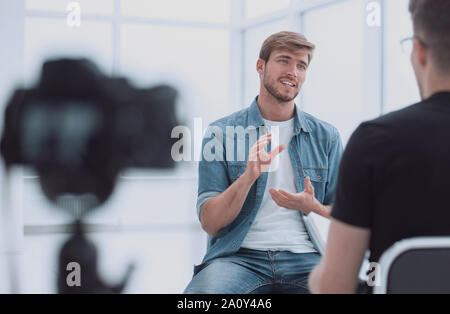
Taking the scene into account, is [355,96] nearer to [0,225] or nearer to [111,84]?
[111,84]

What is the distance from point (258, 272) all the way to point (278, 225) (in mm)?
168

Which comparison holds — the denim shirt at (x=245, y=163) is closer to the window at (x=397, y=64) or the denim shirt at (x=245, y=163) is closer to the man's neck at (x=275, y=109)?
the man's neck at (x=275, y=109)

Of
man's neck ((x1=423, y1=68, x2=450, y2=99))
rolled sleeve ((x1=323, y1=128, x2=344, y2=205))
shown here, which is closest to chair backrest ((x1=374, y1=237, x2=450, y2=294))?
man's neck ((x1=423, y1=68, x2=450, y2=99))

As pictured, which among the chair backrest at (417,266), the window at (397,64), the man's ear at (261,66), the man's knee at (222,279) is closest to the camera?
the chair backrest at (417,266)

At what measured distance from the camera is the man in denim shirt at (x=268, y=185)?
53.8 inches

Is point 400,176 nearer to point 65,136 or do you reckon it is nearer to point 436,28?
point 436,28

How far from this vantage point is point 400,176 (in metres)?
0.69

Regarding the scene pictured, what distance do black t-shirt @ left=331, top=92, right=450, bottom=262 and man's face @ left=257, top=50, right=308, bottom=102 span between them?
0.95 meters

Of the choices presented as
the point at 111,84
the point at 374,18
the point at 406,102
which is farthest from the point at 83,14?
the point at 406,102

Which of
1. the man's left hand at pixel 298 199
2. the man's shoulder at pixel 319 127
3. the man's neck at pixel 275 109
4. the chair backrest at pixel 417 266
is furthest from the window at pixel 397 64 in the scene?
the chair backrest at pixel 417 266

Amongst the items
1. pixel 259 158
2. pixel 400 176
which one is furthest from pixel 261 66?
pixel 400 176

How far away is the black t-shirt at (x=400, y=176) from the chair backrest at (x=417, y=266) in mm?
51

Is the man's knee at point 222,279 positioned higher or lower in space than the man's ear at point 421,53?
lower
